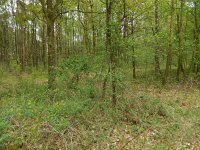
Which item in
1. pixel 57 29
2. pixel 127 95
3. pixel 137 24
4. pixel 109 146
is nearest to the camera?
pixel 109 146

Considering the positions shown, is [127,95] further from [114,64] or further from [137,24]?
[137,24]

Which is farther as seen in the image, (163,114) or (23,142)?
(163,114)

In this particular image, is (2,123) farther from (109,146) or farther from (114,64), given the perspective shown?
(114,64)

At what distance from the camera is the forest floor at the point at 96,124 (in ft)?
18.1

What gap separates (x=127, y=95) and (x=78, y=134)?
3492 mm

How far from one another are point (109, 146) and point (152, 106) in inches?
131

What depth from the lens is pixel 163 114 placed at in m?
8.32

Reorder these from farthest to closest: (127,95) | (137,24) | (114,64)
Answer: (137,24)
(127,95)
(114,64)

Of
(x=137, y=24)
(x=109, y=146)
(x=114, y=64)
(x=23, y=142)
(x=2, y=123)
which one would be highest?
(x=137, y=24)

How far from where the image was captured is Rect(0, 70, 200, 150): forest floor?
5.53 metres

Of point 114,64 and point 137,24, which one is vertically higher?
point 137,24

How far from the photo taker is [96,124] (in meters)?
6.91

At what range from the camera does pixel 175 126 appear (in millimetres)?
7305

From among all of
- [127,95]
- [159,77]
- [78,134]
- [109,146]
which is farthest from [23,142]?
[159,77]
